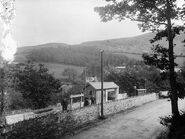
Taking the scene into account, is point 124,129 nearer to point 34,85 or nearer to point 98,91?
point 34,85

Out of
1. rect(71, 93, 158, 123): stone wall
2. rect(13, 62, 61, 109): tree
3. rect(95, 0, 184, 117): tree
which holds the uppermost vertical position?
rect(95, 0, 184, 117): tree

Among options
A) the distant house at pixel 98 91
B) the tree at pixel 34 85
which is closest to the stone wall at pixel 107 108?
the distant house at pixel 98 91

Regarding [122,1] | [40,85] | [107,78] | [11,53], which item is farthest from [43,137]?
[107,78]

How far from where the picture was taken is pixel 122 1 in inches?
539

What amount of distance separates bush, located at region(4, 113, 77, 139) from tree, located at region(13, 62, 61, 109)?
30.7 feet

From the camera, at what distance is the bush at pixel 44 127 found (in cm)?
1319

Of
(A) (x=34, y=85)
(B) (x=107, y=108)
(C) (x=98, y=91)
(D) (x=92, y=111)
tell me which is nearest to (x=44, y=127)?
(D) (x=92, y=111)

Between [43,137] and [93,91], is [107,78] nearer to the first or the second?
[93,91]

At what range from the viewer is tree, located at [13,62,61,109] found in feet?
88.0

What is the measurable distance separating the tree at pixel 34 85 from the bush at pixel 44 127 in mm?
9346

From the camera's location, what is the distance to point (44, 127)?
596 inches

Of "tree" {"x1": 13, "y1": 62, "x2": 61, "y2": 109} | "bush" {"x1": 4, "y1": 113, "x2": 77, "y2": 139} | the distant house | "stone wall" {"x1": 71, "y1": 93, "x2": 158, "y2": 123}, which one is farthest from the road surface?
the distant house

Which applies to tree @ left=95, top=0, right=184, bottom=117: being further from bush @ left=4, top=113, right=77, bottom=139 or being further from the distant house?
the distant house

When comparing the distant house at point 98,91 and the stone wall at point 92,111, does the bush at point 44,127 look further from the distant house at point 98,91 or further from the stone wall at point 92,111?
the distant house at point 98,91
